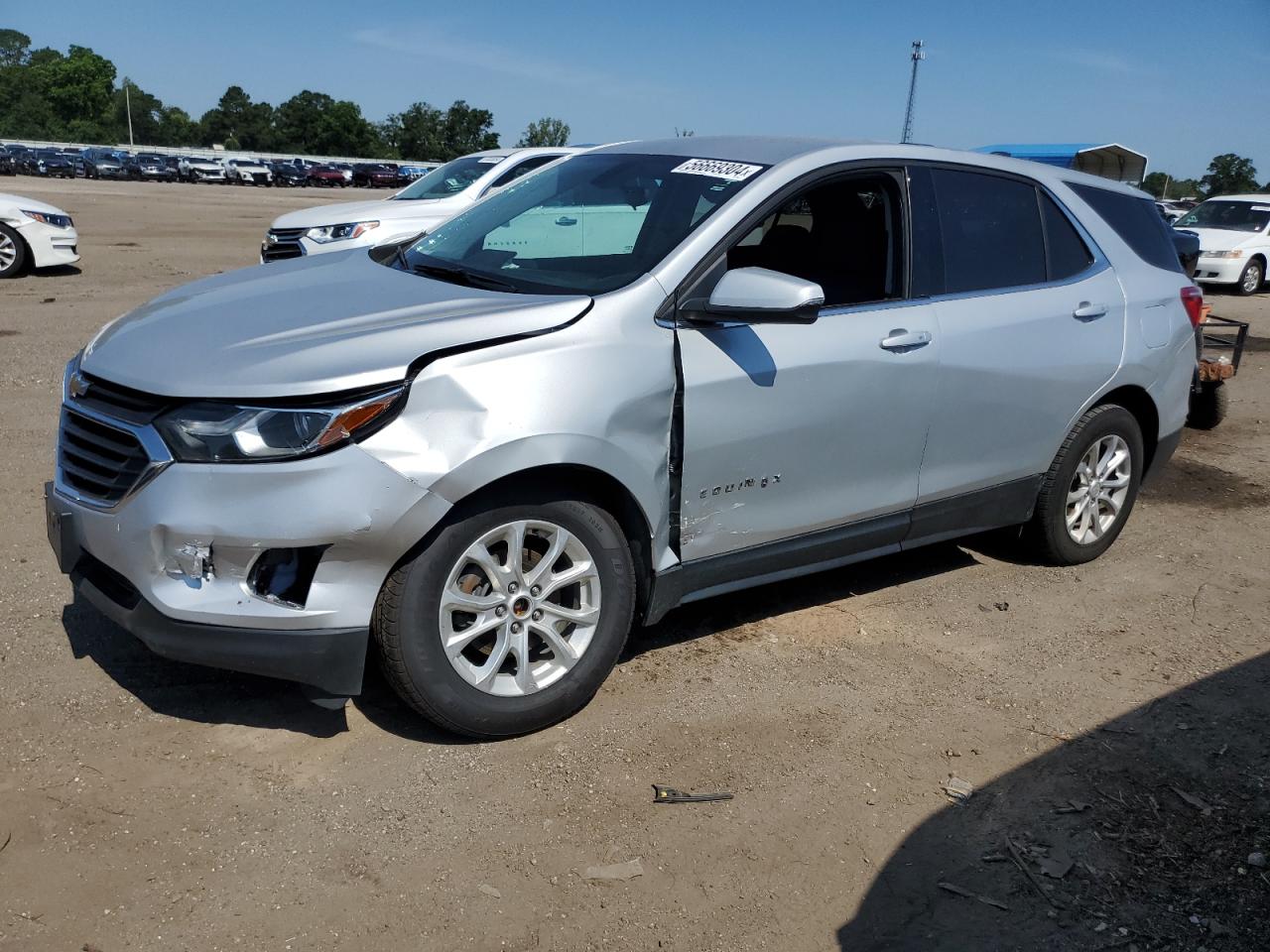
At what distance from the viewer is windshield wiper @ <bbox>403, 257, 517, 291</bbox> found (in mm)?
3824

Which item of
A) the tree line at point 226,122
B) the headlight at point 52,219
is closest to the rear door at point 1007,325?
the headlight at point 52,219

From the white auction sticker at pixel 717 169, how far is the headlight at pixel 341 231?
24.7ft

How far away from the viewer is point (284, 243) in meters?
11.5

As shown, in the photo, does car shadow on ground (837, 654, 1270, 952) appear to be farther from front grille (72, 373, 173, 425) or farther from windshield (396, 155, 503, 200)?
windshield (396, 155, 503, 200)

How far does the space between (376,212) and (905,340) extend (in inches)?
326

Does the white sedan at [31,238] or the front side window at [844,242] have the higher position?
the front side window at [844,242]

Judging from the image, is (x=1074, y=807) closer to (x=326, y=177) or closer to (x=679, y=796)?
(x=679, y=796)

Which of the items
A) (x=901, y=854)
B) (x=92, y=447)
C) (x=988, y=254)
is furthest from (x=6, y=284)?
(x=901, y=854)

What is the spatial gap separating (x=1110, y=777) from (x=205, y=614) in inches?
112

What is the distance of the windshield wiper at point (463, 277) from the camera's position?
382cm

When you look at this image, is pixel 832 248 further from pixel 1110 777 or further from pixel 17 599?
pixel 17 599

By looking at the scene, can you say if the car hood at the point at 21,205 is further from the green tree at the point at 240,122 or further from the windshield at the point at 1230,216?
the green tree at the point at 240,122

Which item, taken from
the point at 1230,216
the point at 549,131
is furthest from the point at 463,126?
the point at 1230,216

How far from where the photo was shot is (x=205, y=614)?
3.07 metres
